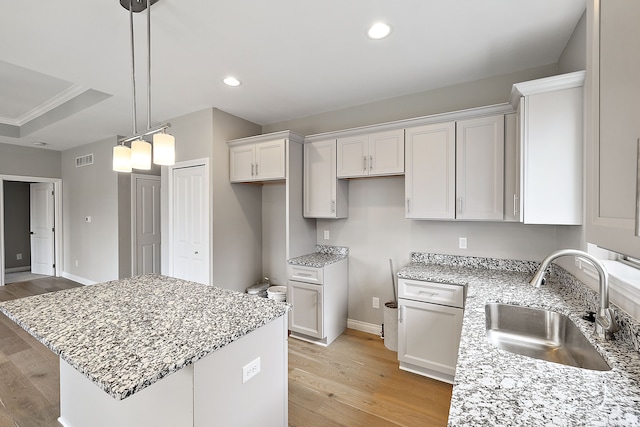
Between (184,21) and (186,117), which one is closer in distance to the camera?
(184,21)

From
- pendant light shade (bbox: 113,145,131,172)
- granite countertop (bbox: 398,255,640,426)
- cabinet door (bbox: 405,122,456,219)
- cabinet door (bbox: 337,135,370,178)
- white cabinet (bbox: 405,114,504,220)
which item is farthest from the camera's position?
cabinet door (bbox: 337,135,370,178)

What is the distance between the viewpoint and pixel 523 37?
199 centimetres

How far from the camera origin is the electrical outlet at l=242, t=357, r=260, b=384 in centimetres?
130

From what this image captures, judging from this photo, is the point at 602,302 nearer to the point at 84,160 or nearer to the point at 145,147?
the point at 145,147

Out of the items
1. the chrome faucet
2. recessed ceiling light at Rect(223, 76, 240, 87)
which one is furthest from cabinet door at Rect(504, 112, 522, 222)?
recessed ceiling light at Rect(223, 76, 240, 87)

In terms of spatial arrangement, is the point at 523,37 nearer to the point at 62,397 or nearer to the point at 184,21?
the point at 184,21

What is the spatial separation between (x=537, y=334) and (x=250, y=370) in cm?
156

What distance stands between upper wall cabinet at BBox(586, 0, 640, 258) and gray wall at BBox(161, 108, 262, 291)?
3.18 m

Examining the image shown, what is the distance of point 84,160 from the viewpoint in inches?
206

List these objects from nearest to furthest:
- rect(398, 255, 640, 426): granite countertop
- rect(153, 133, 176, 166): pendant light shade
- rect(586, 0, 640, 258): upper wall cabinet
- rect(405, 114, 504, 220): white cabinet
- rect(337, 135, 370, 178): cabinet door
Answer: rect(586, 0, 640, 258): upper wall cabinet, rect(398, 255, 640, 426): granite countertop, rect(153, 133, 176, 166): pendant light shade, rect(405, 114, 504, 220): white cabinet, rect(337, 135, 370, 178): cabinet door

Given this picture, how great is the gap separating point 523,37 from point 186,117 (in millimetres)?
3526

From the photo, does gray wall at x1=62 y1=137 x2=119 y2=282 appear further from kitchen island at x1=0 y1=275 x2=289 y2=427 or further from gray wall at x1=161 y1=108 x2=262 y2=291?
kitchen island at x1=0 y1=275 x2=289 y2=427

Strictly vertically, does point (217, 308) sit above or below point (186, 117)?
below

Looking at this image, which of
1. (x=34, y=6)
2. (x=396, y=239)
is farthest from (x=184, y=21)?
(x=396, y=239)
